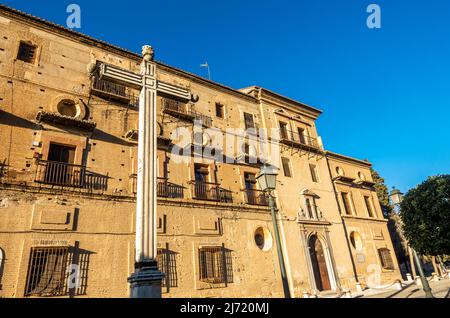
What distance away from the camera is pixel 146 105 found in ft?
21.4

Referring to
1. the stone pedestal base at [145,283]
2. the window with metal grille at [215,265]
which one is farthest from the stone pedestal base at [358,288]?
the stone pedestal base at [145,283]

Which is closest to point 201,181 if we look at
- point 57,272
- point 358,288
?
point 57,272

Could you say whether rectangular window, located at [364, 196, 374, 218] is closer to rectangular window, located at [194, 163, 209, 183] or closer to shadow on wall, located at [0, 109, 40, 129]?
Result: rectangular window, located at [194, 163, 209, 183]

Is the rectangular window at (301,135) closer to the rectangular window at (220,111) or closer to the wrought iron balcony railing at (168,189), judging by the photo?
the rectangular window at (220,111)

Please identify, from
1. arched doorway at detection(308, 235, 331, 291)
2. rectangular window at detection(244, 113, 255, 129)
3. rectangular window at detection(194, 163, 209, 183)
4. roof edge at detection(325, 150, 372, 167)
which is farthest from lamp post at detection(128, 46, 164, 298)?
roof edge at detection(325, 150, 372, 167)

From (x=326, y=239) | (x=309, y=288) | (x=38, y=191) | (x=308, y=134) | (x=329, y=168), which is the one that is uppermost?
(x=308, y=134)

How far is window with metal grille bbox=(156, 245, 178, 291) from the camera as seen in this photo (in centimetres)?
1198

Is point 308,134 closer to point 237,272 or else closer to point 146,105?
Result: point 237,272

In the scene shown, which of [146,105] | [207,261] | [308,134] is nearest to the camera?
[146,105]

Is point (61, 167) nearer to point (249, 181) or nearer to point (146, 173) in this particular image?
point (146, 173)

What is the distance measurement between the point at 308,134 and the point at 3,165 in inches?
748

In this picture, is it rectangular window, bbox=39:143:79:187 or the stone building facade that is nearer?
the stone building facade

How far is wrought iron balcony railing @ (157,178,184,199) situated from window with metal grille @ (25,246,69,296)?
4358 mm
